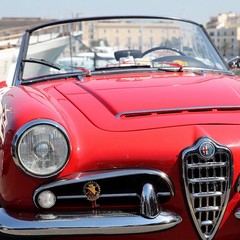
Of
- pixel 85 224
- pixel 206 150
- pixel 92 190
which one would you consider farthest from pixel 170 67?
pixel 85 224

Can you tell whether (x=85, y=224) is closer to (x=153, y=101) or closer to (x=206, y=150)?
(x=206, y=150)

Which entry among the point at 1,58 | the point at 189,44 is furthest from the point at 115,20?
the point at 1,58

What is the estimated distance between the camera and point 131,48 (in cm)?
495

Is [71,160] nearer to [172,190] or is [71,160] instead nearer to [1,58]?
[172,190]

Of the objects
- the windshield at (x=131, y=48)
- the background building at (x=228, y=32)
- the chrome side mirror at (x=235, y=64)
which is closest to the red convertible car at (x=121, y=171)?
the windshield at (x=131, y=48)

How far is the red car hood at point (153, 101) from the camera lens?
2684 millimetres

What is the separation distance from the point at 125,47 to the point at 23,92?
78.5 inches

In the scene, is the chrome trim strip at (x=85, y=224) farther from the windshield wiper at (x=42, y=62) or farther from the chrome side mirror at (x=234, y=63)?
the chrome side mirror at (x=234, y=63)

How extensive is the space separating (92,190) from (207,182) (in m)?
0.54

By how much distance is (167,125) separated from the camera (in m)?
2.63

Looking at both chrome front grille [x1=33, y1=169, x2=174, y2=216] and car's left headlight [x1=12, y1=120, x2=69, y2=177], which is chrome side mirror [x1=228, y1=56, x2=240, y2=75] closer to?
chrome front grille [x1=33, y1=169, x2=174, y2=216]

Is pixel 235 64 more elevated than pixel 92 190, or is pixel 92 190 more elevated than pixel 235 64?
pixel 235 64

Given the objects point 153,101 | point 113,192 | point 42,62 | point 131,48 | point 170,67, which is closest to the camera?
point 113,192

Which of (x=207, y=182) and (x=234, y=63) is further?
(x=234, y=63)
